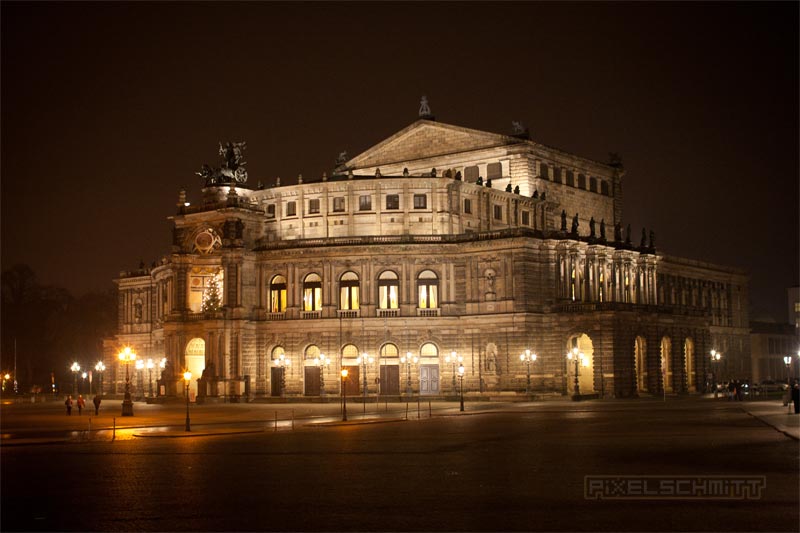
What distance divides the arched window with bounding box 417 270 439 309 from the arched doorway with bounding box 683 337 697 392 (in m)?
30.5

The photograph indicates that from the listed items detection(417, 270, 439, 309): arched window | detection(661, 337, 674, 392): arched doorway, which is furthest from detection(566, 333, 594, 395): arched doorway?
detection(417, 270, 439, 309): arched window

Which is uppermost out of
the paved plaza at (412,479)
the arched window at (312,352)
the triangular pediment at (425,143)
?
the triangular pediment at (425,143)

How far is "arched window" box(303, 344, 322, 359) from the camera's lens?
106875mm

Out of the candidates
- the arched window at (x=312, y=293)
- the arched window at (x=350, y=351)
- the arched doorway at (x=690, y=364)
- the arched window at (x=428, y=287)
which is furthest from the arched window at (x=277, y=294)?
the arched doorway at (x=690, y=364)

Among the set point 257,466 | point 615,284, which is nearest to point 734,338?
point 615,284

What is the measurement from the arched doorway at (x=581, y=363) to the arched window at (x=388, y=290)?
16.8m

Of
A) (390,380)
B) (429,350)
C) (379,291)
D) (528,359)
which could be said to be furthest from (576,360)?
(379,291)

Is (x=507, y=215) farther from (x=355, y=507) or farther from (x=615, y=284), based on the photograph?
(x=355, y=507)

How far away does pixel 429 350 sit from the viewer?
4112 inches

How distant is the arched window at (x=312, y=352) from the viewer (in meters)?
107

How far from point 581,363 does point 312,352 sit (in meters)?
26.2

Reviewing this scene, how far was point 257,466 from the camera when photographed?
33.8m

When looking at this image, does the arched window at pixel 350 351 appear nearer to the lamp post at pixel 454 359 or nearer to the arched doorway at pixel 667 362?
the lamp post at pixel 454 359

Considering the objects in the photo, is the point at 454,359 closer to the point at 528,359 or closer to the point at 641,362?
the point at 528,359
